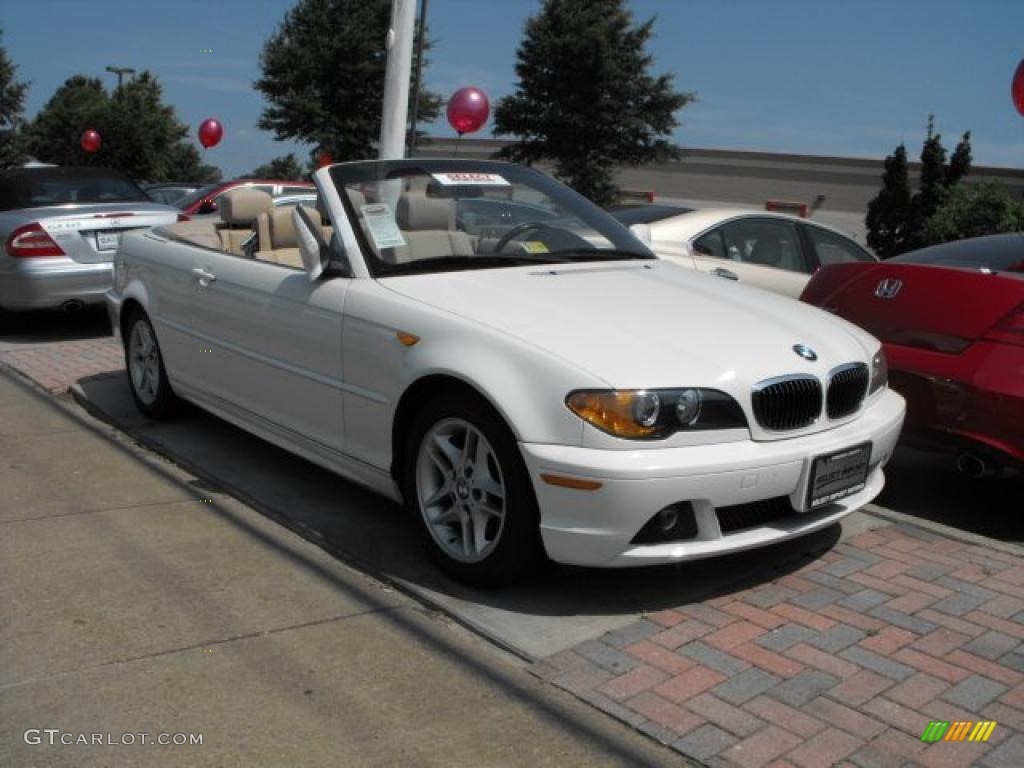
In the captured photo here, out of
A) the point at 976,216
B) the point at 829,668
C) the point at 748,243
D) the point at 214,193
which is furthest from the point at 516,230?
the point at 976,216

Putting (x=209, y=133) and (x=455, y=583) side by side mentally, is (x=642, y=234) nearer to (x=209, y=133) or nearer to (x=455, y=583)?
(x=455, y=583)

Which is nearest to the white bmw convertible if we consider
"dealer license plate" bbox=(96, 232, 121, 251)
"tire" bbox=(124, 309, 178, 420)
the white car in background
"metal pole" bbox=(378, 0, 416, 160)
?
"tire" bbox=(124, 309, 178, 420)

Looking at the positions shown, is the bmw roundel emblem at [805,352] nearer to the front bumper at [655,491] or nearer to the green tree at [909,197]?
the front bumper at [655,491]

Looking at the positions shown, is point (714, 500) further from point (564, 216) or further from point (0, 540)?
point (0, 540)

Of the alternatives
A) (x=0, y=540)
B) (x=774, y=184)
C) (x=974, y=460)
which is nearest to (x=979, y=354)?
(x=974, y=460)

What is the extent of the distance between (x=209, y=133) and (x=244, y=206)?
24478 mm

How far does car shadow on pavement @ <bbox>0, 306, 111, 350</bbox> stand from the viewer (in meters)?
9.20

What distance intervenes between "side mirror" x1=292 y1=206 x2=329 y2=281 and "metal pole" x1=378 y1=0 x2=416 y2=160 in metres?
3.91

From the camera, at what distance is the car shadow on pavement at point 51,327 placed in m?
9.20

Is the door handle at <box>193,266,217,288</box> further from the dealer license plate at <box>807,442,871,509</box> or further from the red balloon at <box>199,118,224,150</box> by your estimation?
the red balloon at <box>199,118,224,150</box>

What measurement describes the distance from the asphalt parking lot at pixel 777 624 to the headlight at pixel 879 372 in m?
0.66

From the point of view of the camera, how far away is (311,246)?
4.37m

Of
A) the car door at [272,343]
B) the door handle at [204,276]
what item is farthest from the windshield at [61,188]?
the car door at [272,343]

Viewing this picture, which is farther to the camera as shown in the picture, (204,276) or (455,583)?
(204,276)
